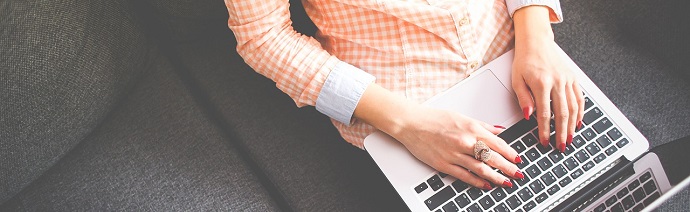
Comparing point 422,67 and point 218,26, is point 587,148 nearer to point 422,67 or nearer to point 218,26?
point 422,67

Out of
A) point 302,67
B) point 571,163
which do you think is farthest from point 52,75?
point 571,163

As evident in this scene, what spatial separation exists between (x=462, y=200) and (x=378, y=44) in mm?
318

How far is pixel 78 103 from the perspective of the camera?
113 cm

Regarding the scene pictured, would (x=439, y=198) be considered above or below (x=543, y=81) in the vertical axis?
below

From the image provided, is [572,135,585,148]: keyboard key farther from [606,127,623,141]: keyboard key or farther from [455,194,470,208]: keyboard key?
[455,194,470,208]: keyboard key

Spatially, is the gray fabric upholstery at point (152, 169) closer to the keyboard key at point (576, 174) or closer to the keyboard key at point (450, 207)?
the keyboard key at point (450, 207)

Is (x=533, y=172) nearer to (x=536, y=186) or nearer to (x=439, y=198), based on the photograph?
(x=536, y=186)

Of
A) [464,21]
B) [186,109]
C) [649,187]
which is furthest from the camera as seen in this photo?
[186,109]

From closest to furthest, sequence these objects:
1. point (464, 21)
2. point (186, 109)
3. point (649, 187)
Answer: point (649, 187)
point (464, 21)
point (186, 109)

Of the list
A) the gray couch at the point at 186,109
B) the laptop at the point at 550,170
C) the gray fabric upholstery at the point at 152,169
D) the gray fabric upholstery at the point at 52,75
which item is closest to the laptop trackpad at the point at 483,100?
the laptop at the point at 550,170

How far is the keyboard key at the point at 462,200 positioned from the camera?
97 cm

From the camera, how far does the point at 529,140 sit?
40.1 inches

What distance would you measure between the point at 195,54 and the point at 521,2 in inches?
26.9

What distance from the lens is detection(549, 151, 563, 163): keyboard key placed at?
1.00 meters
